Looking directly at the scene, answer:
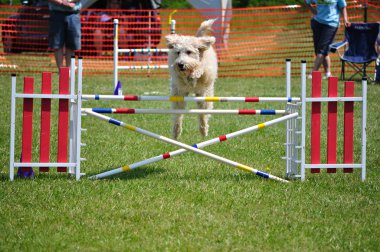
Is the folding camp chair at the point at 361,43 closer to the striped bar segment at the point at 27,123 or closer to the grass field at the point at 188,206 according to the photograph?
the grass field at the point at 188,206

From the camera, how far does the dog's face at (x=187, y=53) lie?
6.52m

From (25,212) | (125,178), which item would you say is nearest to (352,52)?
(125,178)

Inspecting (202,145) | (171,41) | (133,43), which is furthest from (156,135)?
(133,43)

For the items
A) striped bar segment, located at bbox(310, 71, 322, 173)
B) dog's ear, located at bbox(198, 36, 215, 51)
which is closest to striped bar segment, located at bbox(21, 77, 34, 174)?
dog's ear, located at bbox(198, 36, 215, 51)

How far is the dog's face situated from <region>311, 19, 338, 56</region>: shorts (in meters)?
7.33

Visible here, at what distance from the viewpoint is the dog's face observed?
652 cm

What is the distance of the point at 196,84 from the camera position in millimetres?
7008

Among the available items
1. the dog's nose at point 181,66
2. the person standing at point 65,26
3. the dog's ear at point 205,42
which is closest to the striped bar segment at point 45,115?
the dog's nose at point 181,66

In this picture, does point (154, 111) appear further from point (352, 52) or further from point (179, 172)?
point (352, 52)

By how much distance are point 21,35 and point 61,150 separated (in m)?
12.2

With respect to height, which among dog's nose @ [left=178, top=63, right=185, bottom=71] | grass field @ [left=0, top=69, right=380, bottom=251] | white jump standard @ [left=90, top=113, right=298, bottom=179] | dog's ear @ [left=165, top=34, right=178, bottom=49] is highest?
dog's ear @ [left=165, top=34, right=178, bottom=49]

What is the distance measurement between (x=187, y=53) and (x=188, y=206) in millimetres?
1930

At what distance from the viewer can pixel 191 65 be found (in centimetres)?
654

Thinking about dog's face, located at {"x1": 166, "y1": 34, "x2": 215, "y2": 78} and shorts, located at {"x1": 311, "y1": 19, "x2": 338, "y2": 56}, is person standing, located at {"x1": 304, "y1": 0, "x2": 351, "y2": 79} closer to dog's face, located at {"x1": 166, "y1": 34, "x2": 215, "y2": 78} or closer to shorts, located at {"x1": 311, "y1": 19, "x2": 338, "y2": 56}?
shorts, located at {"x1": 311, "y1": 19, "x2": 338, "y2": 56}
